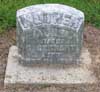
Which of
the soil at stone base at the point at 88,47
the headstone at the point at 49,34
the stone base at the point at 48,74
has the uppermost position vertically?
the headstone at the point at 49,34

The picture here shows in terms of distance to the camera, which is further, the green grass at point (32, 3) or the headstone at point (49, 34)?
the green grass at point (32, 3)

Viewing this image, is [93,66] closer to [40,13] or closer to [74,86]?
[74,86]

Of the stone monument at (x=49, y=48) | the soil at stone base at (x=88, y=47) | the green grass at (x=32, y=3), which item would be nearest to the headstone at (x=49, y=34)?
the stone monument at (x=49, y=48)

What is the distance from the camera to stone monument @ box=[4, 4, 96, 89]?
461cm

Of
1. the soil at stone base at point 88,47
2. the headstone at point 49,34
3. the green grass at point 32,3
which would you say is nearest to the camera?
the soil at stone base at point 88,47

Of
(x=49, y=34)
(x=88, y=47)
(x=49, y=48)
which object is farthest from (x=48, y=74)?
(x=88, y=47)

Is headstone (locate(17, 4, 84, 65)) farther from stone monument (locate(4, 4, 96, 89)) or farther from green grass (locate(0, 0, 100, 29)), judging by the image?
green grass (locate(0, 0, 100, 29))

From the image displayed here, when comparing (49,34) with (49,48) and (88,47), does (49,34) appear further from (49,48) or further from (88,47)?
(88,47)

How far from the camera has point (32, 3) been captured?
652 cm

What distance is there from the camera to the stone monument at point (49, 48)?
4613 millimetres

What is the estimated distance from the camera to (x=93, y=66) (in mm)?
4875

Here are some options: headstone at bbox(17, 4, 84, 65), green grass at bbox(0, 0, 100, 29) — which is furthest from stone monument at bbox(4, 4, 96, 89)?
green grass at bbox(0, 0, 100, 29)

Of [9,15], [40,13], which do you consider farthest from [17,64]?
[9,15]

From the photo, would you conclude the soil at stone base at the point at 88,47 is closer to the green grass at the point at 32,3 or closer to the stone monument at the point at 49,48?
the stone monument at the point at 49,48
